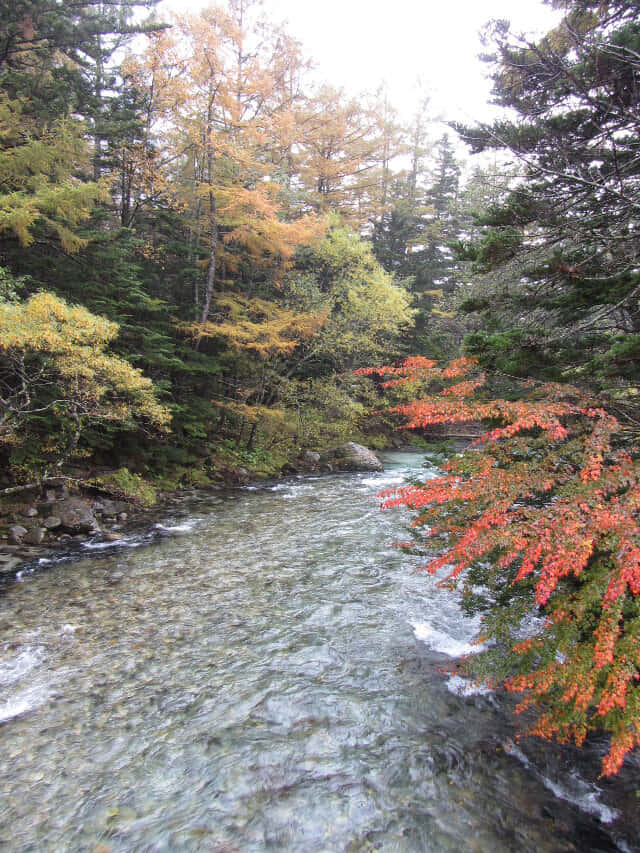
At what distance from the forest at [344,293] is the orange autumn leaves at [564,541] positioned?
24mm

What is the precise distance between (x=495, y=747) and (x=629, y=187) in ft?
17.9

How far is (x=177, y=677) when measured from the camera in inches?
175

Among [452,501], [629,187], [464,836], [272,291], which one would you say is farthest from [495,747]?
[272,291]

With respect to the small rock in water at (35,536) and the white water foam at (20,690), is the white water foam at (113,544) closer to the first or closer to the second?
the small rock in water at (35,536)

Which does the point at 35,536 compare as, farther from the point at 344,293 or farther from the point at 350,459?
the point at 344,293

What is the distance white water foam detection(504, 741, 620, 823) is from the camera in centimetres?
301

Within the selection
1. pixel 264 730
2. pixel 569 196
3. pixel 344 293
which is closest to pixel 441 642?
pixel 264 730

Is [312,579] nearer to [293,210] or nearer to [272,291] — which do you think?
[272,291]

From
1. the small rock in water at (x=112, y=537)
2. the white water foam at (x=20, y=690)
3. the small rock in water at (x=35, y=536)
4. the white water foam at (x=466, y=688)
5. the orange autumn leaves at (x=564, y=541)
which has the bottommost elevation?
the small rock in water at (x=112, y=537)

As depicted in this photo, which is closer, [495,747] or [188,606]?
[495,747]

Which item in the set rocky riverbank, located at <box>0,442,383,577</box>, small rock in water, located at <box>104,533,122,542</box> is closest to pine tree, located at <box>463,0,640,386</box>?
small rock in water, located at <box>104,533,122,542</box>

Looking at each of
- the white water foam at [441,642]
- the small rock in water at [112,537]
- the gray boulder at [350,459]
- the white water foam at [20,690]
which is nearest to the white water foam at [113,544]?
the small rock in water at [112,537]

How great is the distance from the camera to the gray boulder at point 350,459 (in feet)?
55.8

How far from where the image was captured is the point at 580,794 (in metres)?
3.15
